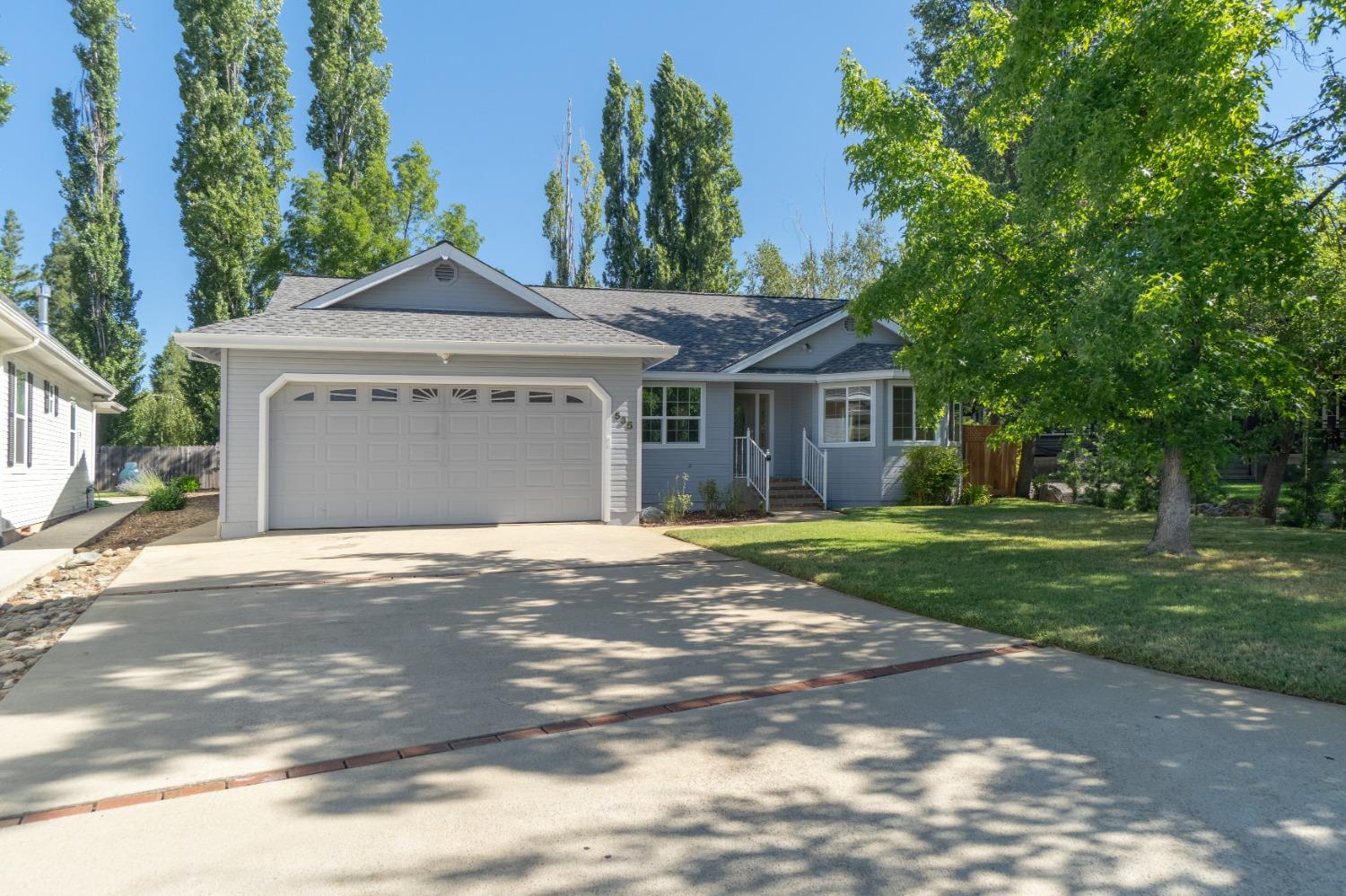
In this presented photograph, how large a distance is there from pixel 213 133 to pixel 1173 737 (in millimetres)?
30189

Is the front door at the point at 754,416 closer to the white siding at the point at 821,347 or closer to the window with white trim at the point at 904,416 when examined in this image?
the white siding at the point at 821,347

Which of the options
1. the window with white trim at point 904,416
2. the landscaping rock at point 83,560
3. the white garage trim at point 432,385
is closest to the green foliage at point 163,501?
the white garage trim at point 432,385

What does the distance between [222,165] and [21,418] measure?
15779 millimetres

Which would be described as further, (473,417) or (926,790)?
(473,417)

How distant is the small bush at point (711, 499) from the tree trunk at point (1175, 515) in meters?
7.62

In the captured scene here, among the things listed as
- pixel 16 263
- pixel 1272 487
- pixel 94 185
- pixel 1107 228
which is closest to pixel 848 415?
pixel 1272 487

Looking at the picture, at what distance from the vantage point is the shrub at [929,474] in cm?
1698

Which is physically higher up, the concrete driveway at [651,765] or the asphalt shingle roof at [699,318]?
the asphalt shingle roof at [699,318]

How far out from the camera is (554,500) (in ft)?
46.8

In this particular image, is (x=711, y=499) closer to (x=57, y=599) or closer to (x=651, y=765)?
(x=57, y=599)

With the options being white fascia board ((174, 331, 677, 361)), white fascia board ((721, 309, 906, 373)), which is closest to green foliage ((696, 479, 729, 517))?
white fascia board ((721, 309, 906, 373))

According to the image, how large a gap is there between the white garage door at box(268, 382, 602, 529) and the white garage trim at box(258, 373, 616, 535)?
0.14 meters

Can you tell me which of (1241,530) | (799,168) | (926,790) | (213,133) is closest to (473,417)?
(926,790)

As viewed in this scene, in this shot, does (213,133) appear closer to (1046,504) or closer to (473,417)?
(473,417)
